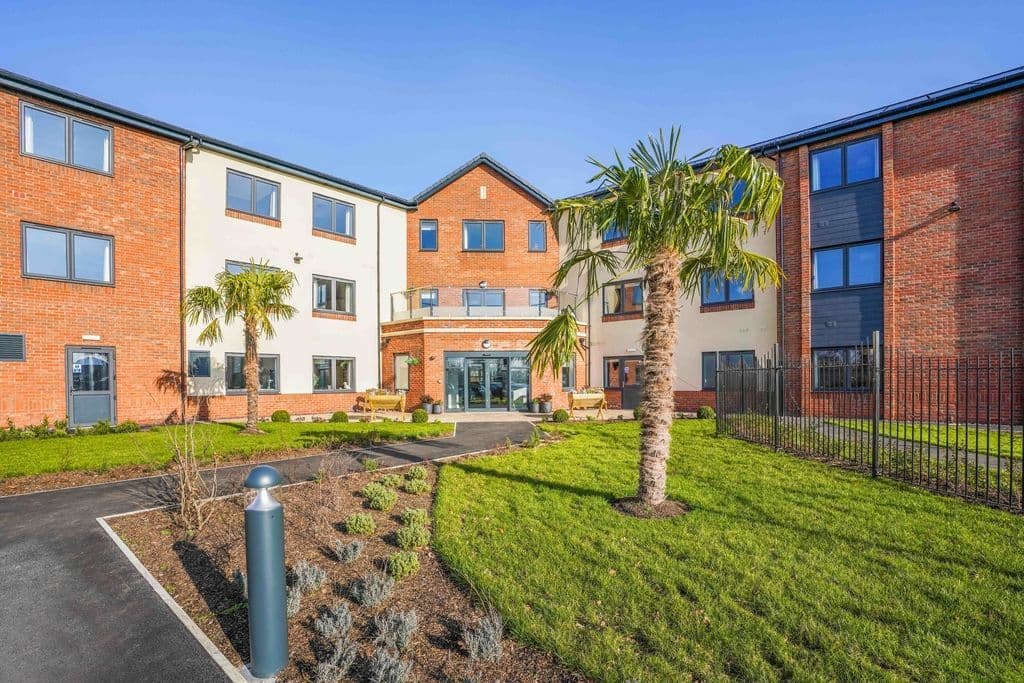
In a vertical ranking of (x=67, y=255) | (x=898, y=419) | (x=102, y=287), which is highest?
(x=67, y=255)

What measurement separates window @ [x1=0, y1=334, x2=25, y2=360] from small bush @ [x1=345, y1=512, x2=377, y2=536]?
44.1 feet

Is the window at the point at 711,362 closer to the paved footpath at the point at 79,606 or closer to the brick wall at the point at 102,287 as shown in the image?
the paved footpath at the point at 79,606

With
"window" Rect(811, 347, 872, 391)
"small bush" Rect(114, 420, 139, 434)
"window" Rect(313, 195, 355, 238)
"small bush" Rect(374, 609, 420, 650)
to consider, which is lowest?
"small bush" Rect(114, 420, 139, 434)

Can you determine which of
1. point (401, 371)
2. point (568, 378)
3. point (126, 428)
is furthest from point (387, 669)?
point (568, 378)

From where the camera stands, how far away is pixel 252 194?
18125 millimetres

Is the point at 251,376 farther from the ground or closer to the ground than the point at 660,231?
closer to the ground

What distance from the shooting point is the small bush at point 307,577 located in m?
4.27

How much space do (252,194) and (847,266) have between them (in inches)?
805

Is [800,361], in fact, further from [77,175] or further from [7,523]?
[77,175]

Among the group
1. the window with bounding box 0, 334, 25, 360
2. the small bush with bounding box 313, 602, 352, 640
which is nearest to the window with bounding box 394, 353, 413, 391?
the window with bounding box 0, 334, 25, 360

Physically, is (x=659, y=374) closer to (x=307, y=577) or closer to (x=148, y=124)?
(x=307, y=577)

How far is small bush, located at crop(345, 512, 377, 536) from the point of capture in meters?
5.61

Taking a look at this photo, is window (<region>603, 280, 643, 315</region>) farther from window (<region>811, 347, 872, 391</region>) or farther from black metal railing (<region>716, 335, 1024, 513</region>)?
window (<region>811, 347, 872, 391</region>)

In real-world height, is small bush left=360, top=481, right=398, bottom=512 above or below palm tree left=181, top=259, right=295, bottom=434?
below
